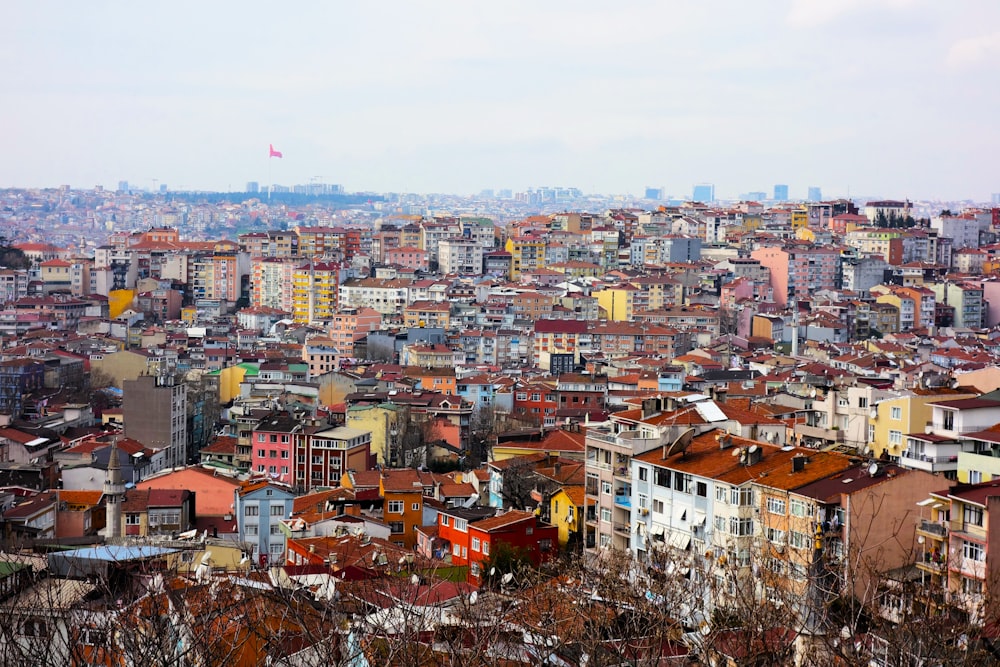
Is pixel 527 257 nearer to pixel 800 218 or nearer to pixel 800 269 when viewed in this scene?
pixel 800 269

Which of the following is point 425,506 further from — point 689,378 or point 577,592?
point 689,378

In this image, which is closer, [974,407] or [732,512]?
[732,512]

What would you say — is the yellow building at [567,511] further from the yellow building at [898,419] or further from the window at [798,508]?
the window at [798,508]

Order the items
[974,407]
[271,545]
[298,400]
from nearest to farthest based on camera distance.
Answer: [974,407]
[271,545]
[298,400]

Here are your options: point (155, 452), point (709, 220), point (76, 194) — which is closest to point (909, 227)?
point (709, 220)

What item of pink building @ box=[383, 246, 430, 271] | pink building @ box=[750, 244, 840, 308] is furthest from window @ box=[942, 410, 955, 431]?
pink building @ box=[383, 246, 430, 271]

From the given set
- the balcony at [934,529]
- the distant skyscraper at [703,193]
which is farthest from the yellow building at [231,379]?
the distant skyscraper at [703,193]
